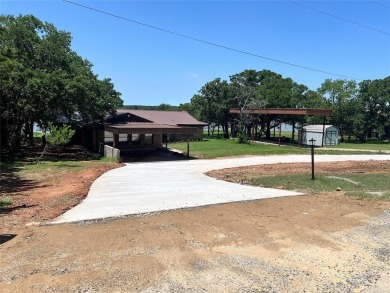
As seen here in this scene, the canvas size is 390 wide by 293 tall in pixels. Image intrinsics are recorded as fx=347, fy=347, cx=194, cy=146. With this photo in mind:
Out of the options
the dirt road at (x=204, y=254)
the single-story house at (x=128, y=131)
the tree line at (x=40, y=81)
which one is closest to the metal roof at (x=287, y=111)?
the single-story house at (x=128, y=131)

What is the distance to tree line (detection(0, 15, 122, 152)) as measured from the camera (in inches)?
898

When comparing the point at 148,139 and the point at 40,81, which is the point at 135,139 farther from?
the point at 40,81

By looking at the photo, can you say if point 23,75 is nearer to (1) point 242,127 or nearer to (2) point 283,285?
(2) point 283,285

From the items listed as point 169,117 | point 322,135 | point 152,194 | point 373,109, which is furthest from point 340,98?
point 152,194

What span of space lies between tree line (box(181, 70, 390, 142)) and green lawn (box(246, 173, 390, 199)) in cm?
2544

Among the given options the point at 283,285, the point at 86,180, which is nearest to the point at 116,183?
the point at 86,180

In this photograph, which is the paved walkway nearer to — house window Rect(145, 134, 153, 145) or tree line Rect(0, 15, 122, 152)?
tree line Rect(0, 15, 122, 152)

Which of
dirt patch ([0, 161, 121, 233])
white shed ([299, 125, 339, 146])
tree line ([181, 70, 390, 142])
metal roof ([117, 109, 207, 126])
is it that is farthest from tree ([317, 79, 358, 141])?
dirt patch ([0, 161, 121, 233])

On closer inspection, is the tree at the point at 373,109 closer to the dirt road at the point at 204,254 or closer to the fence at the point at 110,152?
the fence at the point at 110,152

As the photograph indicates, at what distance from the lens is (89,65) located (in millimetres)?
30391

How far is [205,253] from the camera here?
20.2 ft

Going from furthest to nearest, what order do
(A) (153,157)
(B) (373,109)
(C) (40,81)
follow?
(B) (373,109) → (A) (153,157) → (C) (40,81)

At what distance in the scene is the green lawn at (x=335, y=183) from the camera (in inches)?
508

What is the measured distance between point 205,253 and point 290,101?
41.1 m
